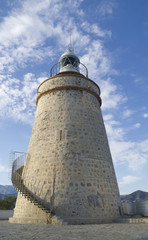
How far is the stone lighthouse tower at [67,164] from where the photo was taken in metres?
10.8

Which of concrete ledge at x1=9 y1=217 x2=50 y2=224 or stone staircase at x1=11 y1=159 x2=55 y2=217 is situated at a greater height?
stone staircase at x1=11 y1=159 x2=55 y2=217

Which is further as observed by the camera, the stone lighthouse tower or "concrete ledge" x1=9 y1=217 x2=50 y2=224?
the stone lighthouse tower

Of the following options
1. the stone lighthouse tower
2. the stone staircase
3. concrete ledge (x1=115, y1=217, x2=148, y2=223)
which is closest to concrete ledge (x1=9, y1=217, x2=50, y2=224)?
the stone lighthouse tower

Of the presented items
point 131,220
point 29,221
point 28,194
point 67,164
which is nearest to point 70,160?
point 67,164

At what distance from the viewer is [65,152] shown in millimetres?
12359

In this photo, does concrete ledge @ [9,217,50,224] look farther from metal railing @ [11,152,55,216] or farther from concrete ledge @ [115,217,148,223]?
concrete ledge @ [115,217,148,223]

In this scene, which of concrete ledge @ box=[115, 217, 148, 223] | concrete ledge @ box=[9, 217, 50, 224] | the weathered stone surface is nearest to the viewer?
concrete ledge @ box=[9, 217, 50, 224]

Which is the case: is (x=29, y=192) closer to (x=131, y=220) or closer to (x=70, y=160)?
(x=70, y=160)

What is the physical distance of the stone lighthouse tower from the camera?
10844mm

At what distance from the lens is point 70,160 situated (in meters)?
12.0

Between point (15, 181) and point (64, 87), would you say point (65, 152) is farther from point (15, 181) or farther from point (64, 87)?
point (64, 87)

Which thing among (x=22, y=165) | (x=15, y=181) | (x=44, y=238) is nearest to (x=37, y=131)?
(x=22, y=165)

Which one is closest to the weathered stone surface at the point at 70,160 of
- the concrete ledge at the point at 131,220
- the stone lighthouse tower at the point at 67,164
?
the stone lighthouse tower at the point at 67,164

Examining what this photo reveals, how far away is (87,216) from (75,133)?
211 inches
